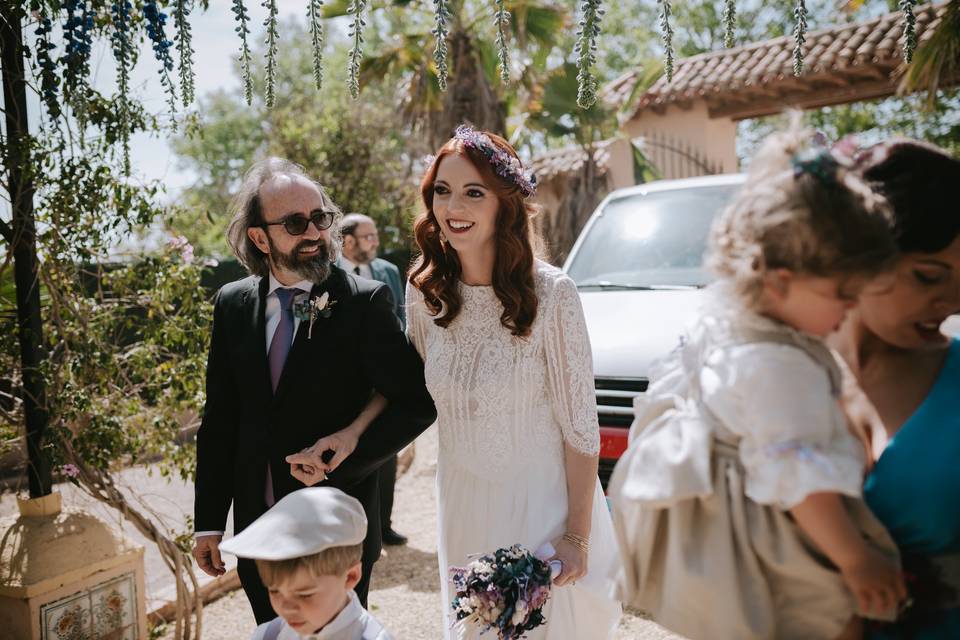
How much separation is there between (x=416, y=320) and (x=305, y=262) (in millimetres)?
470

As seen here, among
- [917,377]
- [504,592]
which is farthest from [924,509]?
[504,592]

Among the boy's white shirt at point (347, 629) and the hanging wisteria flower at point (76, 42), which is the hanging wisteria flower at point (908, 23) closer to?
the boy's white shirt at point (347, 629)

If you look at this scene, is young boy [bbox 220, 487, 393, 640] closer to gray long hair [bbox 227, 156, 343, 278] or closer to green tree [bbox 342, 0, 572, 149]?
gray long hair [bbox 227, 156, 343, 278]

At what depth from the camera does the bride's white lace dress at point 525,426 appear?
103 inches

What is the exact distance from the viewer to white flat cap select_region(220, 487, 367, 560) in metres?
1.79

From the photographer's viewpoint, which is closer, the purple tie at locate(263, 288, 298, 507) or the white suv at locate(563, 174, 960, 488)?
the purple tie at locate(263, 288, 298, 507)

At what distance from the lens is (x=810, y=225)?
4.49 ft

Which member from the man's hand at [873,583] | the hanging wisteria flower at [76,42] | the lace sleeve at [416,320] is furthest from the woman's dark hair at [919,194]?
the hanging wisteria flower at [76,42]

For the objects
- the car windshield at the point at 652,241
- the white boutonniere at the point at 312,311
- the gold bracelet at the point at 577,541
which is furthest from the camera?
the car windshield at the point at 652,241

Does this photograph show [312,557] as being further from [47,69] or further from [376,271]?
[376,271]

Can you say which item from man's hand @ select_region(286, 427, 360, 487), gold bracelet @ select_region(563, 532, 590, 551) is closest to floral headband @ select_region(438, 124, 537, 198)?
man's hand @ select_region(286, 427, 360, 487)

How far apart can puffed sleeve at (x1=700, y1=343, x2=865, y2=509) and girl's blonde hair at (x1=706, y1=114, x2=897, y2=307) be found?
0.16 meters

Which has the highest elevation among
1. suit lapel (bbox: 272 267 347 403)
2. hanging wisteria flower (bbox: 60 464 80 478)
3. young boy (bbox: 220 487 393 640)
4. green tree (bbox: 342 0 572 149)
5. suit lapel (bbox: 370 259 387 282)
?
green tree (bbox: 342 0 572 149)

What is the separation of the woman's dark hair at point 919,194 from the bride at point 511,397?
4.02 feet
